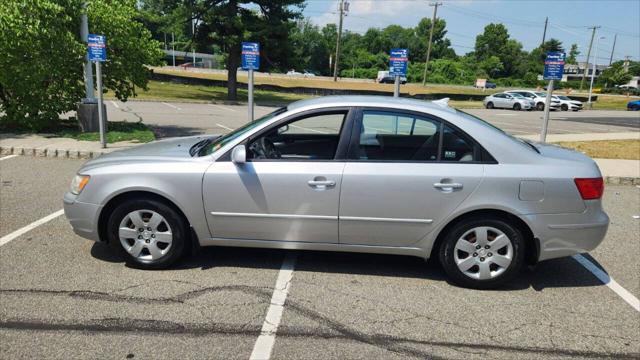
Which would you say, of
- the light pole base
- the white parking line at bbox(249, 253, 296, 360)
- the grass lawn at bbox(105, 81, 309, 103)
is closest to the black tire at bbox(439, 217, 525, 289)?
the white parking line at bbox(249, 253, 296, 360)

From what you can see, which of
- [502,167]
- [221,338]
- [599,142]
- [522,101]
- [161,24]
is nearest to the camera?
[221,338]

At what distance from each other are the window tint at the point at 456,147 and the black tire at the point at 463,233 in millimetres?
528

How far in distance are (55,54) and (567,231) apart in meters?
11.2

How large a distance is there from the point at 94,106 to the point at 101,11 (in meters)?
2.30

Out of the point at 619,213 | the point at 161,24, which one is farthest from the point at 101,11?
the point at 161,24

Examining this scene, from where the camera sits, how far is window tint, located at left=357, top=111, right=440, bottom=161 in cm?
416

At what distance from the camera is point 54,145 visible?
33.9ft

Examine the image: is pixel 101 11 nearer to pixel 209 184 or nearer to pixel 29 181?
pixel 29 181

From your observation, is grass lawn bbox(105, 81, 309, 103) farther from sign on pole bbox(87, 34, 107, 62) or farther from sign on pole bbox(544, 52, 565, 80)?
sign on pole bbox(544, 52, 565, 80)

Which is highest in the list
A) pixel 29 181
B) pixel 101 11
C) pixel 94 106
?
A: pixel 101 11

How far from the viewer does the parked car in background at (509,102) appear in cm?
3588

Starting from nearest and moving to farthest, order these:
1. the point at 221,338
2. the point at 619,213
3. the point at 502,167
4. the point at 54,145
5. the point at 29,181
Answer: the point at 221,338 < the point at 502,167 < the point at 619,213 < the point at 29,181 < the point at 54,145

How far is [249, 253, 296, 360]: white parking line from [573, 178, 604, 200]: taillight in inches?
102

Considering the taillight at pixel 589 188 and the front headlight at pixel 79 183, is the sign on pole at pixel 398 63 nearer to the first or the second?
the taillight at pixel 589 188
